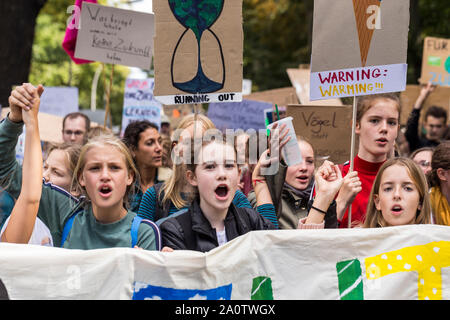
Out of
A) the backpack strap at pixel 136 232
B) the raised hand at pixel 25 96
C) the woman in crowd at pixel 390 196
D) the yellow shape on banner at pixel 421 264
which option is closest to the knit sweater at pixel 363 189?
the woman in crowd at pixel 390 196

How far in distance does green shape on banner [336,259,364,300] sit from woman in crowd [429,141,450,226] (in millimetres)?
1245

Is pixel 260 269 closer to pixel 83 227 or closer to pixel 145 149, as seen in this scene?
pixel 83 227

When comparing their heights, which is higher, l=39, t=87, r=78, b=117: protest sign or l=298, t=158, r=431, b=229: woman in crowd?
l=39, t=87, r=78, b=117: protest sign

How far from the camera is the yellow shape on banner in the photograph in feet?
9.70

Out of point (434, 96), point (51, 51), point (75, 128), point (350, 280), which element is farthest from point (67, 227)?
point (51, 51)

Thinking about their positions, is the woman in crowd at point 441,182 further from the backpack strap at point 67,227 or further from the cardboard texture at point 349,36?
the backpack strap at point 67,227

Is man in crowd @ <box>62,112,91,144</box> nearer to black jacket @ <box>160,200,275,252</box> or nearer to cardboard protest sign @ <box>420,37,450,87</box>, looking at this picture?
black jacket @ <box>160,200,275,252</box>

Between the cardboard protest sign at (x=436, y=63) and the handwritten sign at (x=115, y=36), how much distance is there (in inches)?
120

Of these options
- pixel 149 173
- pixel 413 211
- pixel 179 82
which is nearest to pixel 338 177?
pixel 413 211

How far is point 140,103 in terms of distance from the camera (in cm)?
777

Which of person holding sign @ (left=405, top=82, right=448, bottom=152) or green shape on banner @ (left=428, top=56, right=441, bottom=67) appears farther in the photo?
green shape on banner @ (left=428, top=56, right=441, bottom=67)

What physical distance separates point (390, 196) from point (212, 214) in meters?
0.93

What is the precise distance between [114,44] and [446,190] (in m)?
3.42

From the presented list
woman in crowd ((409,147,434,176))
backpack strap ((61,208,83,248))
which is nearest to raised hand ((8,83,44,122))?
backpack strap ((61,208,83,248))
